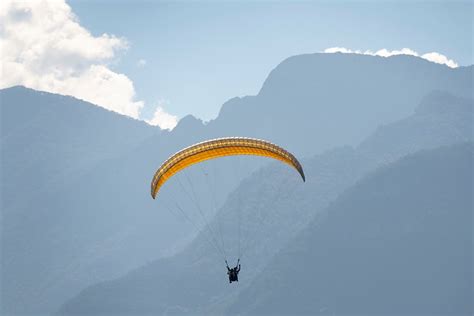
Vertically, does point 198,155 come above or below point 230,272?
above

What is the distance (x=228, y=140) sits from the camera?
141 feet

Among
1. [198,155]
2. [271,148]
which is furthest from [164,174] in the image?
[271,148]

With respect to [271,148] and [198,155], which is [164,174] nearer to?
[198,155]

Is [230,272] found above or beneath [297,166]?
beneath

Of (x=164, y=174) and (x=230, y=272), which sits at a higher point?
(x=164, y=174)

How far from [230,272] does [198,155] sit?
8.40 metres

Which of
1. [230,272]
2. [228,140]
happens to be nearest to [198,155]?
[228,140]

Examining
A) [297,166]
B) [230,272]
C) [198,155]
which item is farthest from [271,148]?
[230,272]

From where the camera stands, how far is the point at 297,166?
141 ft

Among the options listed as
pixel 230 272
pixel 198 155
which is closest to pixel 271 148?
pixel 198 155

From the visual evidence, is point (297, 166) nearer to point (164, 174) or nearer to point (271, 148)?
point (271, 148)

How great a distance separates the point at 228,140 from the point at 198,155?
229 centimetres

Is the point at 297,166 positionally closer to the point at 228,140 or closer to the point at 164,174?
the point at 228,140

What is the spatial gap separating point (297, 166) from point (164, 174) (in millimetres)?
9068
